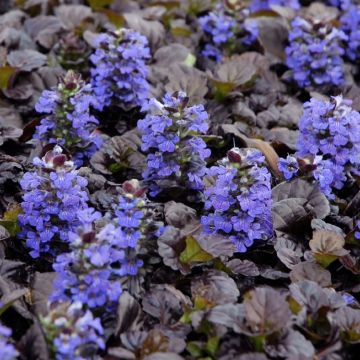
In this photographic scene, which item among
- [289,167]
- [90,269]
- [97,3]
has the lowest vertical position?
[97,3]

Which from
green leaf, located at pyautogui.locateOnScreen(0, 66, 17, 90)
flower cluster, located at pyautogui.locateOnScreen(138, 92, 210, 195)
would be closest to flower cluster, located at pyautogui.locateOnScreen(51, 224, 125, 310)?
flower cluster, located at pyautogui.locateOnScreen(138, 92, 210, 195)

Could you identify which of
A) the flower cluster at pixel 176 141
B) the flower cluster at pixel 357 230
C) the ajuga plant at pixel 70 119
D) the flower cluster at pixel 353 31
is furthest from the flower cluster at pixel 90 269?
the flower cluster at pixel 353 31

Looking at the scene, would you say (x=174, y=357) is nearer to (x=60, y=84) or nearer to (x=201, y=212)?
(x=201, y=212)

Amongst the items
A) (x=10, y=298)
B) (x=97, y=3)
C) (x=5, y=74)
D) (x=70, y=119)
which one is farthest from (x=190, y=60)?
(x=10, y=298)

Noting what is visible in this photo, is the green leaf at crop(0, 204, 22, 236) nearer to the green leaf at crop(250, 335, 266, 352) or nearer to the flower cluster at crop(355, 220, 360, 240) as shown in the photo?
the green leaf at crop(250, 335, 266, 352)

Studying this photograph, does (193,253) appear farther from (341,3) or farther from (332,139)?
(341,3)

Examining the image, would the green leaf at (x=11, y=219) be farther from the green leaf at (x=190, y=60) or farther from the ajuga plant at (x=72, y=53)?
the green leaf at (x=190, y=60)
